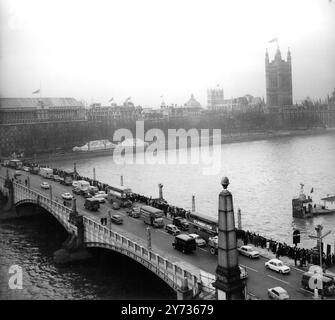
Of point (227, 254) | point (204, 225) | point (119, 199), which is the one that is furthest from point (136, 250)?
point (119, 199)

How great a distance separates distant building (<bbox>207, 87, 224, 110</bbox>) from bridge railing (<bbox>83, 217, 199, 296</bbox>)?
4455 inches

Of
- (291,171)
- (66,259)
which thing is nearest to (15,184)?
(66,259)

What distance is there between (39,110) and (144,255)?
55.2 m

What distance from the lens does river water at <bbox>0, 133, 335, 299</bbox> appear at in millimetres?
13750

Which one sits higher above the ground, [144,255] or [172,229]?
[172,229]

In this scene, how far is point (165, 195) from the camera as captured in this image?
85.4ft

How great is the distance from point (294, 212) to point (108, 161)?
1080 inches

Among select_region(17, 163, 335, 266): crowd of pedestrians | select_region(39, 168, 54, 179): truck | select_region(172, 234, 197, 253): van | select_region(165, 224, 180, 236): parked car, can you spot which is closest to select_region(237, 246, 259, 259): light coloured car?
select_region(17, 163, 335, 266): crowd of pedestrians

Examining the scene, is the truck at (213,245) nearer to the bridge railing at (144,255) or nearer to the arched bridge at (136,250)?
the arched bridge at (136,250)

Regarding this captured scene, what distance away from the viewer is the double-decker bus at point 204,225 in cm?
1342

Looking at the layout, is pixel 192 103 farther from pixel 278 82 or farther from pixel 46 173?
pixel 46 173

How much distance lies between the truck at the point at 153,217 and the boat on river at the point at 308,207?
7.49 m

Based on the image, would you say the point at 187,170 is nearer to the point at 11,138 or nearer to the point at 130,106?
the point at 11,138

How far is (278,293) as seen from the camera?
29.4 ft
